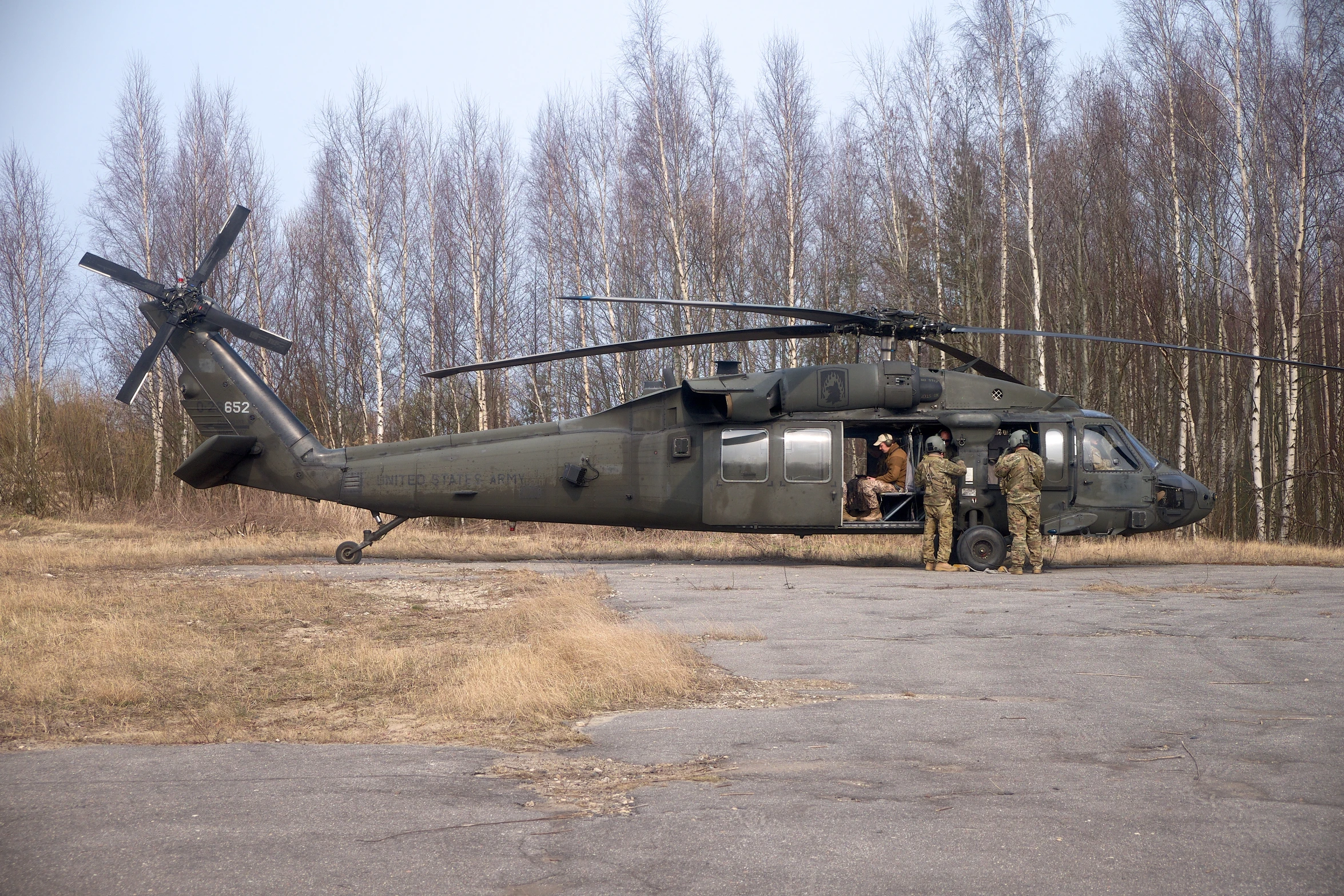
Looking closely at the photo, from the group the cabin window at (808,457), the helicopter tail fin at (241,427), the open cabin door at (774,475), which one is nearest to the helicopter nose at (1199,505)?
the open cabin door at (774,475)

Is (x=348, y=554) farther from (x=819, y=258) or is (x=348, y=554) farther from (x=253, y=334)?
(x=819, y=258)

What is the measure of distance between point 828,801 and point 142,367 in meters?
11.8

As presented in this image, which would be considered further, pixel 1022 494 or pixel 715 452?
pixel 715 452

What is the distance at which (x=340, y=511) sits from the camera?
20.6m

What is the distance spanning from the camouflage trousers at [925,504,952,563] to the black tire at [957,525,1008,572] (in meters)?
0.21

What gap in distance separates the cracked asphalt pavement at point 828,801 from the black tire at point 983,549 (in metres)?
5.79

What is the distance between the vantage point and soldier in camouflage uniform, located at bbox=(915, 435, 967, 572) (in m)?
12.6

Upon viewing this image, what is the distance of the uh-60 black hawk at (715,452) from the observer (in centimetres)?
1296

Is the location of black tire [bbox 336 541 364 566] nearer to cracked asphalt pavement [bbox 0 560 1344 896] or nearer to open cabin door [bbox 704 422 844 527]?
open cabin door [bbox 704 422 844 527]

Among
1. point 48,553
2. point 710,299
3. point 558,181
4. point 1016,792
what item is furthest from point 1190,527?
point 48,553

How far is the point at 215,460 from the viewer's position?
13.6 m

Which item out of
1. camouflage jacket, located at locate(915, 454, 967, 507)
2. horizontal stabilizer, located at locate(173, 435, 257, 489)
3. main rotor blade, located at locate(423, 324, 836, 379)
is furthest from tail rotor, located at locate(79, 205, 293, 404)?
camouflage jacket, located at locate(915, 454, 967, 507)

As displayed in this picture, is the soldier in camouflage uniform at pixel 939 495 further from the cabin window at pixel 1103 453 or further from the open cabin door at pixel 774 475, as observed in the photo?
the cabin window at pixel 1103 453

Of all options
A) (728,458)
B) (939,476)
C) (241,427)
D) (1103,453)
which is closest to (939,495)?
(939,476)
